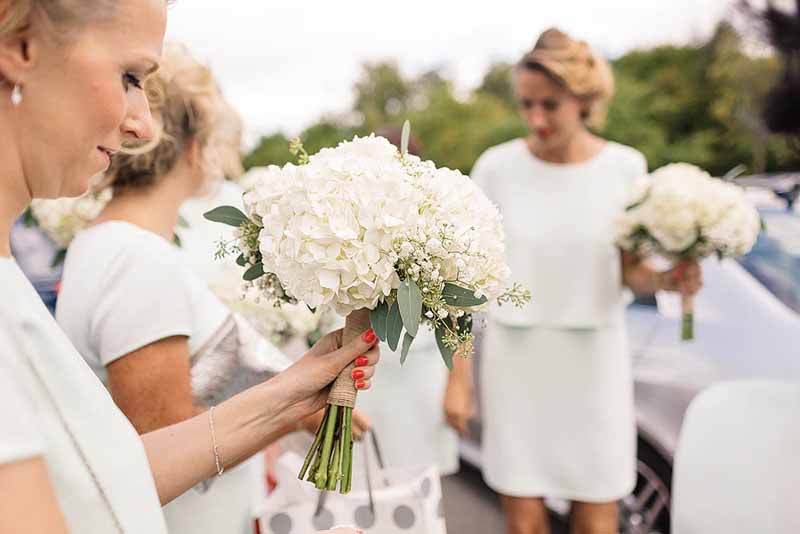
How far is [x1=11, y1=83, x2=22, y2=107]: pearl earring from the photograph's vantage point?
1058 mm

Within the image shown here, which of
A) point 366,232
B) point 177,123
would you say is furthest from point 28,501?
point 177,123

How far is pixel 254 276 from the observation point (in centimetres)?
168

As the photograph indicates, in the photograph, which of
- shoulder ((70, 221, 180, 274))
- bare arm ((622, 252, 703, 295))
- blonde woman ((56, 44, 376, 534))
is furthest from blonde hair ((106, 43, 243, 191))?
bare arm ((622, 252, 703, 295))

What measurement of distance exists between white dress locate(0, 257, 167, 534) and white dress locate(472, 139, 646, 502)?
8.36ft

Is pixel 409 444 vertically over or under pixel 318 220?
under

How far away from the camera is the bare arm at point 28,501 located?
91cm

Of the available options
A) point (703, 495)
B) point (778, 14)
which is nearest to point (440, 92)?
point (778, 14)

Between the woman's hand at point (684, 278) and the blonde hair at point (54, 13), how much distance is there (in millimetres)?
2841

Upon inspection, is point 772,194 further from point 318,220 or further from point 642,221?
point 318,220

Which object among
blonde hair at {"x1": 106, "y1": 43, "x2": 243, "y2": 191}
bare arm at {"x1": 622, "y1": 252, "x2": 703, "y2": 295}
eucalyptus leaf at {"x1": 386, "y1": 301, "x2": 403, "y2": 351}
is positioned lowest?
bare arm at {"x1": 622, "y1": 252, "x2": 703, "y2": 295}

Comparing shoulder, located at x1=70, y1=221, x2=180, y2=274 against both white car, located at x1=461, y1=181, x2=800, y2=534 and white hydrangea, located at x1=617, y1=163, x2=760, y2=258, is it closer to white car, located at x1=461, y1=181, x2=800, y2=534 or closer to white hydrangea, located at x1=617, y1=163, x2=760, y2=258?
white hydrangea, located at x1=617, y1=163, x2=760, y2=258

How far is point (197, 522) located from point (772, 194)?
121 inches

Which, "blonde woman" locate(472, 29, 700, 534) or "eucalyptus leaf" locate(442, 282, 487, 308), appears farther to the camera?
"blonde woman" locate(472, 29, 700, 534)

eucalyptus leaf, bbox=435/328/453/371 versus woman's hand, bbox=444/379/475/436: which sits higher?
eucalyptus leaf, bbox=435/328/453/371
